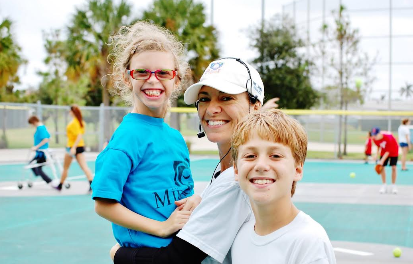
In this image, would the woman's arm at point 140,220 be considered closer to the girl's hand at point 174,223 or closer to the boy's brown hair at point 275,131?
the girl's hand at point 174,223

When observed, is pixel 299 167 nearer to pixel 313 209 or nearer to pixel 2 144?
pixel 313 209

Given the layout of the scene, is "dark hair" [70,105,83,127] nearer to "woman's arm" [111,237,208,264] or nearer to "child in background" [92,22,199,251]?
"child in background" [92,22,199,251]

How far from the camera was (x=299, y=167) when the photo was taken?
184 centimetres

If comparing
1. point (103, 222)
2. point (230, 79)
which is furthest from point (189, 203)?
point (103, 222)

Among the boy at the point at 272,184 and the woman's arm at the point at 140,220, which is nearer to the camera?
the boy at the point at 272,184

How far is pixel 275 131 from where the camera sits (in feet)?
5.67

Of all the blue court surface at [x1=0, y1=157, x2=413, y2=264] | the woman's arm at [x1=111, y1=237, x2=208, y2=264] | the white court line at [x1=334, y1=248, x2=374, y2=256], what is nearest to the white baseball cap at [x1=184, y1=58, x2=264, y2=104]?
the woman's arm at [x1=111, y1=237, x2=208, y2=264]

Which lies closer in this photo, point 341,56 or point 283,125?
point 283,125

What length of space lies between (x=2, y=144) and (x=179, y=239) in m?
23.7

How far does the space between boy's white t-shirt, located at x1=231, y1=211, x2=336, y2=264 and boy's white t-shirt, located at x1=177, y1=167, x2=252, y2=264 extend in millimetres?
58

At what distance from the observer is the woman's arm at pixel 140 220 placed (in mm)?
1970

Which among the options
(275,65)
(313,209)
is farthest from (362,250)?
(275,65)

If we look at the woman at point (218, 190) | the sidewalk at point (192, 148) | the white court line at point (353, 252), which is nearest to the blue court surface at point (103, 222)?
→ the white court line at point (353, 252)

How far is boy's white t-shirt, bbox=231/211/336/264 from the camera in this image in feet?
5.30
